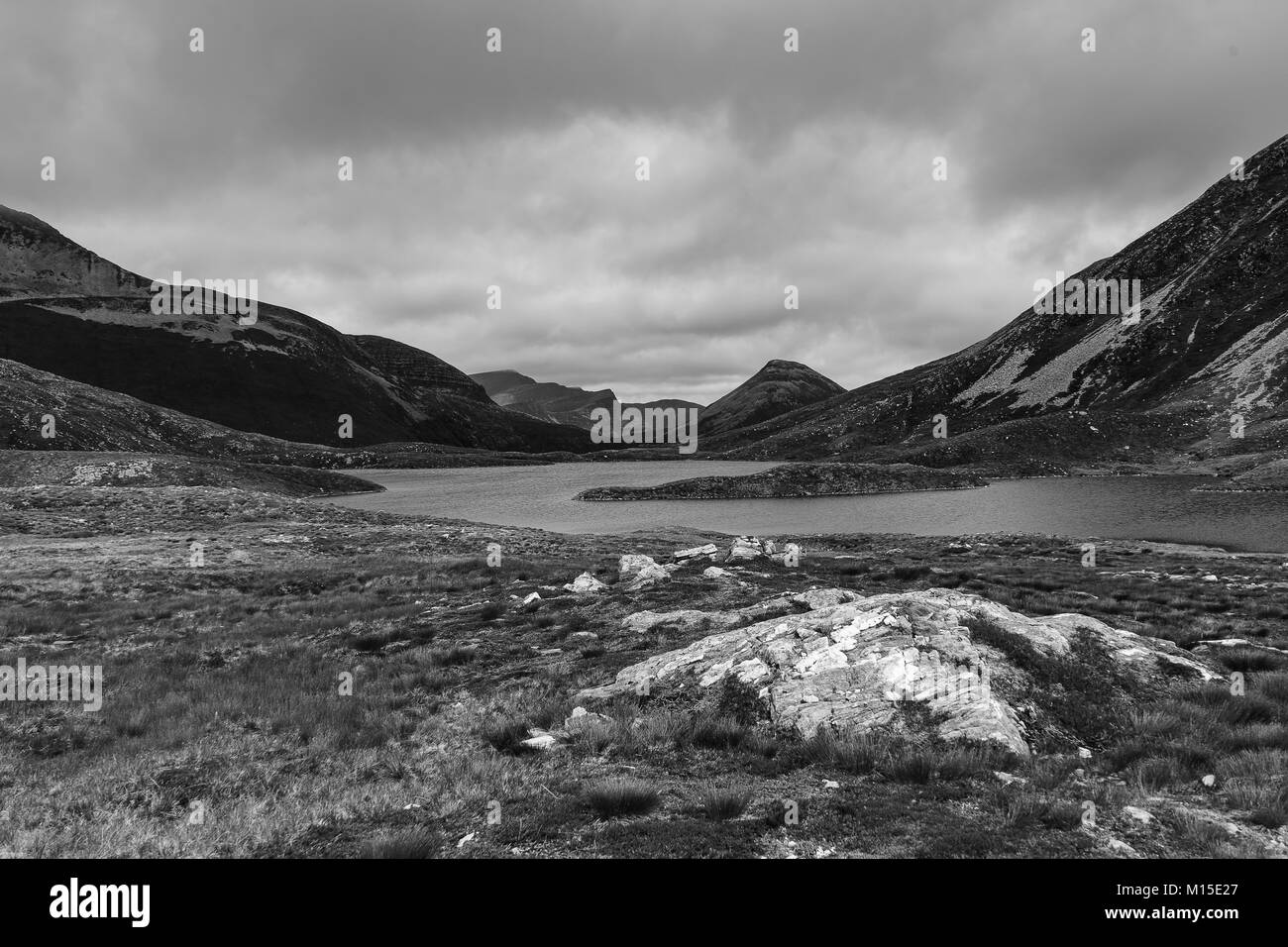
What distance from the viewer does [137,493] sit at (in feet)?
176

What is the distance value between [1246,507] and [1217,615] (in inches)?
2195

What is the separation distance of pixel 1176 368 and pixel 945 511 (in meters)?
138

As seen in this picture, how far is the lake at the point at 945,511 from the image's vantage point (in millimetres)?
52688

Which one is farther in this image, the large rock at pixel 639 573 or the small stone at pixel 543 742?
the large rock at pixel 639 573

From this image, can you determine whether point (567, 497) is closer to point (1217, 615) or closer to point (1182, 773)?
point (1217, 615)

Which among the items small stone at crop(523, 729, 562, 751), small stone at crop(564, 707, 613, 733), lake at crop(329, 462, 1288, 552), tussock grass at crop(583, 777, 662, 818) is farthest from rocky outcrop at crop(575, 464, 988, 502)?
tussock grass at crop(583, 777, 662, 818)

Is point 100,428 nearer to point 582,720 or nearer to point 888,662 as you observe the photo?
point 582,720

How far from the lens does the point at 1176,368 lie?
518 ft

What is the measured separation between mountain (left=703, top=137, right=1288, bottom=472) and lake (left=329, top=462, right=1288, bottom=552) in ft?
123

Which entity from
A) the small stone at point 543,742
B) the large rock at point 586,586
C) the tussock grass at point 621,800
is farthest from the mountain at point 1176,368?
the tussock grass at point 621,800

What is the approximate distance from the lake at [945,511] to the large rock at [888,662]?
140 feet

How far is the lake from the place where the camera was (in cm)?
5269

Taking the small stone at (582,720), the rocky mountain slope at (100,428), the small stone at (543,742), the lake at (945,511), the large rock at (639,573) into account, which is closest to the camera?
the small stone at (543,742)

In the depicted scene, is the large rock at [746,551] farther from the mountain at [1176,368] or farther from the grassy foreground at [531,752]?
the mountain at [1176,368]
